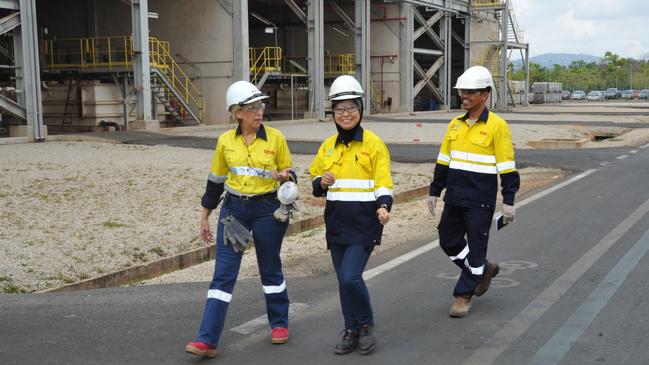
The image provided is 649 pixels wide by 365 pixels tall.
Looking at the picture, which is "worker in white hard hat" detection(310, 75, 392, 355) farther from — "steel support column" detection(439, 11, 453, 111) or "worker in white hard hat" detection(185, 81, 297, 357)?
"steel support column" detection(439, 11, 453, 111)

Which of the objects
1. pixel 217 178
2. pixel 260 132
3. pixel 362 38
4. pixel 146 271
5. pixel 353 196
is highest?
pixel 362 38

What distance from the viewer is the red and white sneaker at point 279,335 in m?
5.17

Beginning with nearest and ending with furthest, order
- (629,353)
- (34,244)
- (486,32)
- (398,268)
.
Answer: (629,353) < (398,268) < (34,244) < (486,32)

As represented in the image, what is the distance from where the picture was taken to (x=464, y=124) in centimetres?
589

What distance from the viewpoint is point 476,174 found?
5.77 m

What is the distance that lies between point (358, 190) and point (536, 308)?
2043 mm

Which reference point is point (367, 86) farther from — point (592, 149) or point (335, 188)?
point (335, 188)

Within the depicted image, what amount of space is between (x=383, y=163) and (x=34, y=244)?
200 inches

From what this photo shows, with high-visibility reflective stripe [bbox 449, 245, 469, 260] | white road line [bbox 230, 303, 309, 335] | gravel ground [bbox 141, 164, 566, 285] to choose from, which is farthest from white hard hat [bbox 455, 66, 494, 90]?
gravel ground [bbox 141, 164, 566, 285]

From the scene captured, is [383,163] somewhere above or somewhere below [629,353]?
above

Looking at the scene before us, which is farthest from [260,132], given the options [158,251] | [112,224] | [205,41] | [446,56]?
[446,56]

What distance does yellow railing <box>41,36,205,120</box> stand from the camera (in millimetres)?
31375

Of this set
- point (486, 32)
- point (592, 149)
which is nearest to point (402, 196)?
point (592, 149)

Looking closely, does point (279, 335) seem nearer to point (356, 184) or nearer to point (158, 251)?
point (356, 184)
